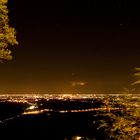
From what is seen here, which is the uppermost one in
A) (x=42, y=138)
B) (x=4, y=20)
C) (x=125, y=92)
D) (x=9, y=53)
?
(x=4, y=20)

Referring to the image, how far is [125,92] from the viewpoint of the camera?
9.80 meters

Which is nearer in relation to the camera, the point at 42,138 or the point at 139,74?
the point at 139,74

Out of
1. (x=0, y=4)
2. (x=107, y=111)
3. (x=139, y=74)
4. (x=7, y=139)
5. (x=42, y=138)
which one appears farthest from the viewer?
(x=42, y=138)

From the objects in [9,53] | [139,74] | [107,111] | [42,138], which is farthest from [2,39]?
[42,138]

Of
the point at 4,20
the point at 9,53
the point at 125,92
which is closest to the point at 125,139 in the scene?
the point at 125,92

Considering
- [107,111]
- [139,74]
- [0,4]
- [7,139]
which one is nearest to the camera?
[139,74]

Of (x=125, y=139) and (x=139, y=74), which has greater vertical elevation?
(x=139, y=74)

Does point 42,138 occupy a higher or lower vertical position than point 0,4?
lower

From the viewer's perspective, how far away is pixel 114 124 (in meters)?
9.76

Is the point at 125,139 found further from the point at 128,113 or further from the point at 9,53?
the point at 9,53

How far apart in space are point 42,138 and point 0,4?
35071mm

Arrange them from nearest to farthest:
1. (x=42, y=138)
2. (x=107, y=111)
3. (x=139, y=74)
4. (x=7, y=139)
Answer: (x=139, y=74), (x=107, y=111), (x=7, y=139), (x=42, y=138)

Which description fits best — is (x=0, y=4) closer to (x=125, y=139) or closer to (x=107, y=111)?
(x=107, y=111)

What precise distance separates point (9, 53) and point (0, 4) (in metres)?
1.42
